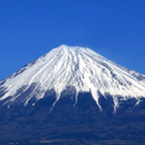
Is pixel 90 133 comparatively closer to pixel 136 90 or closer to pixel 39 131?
pixel 39 131

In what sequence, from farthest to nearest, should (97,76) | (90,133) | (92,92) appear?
(97,76) < (92,92) < (90,133)

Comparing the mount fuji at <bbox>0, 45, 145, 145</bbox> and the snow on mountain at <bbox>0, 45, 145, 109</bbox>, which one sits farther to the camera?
the snow on mountain at <bbox>0, 45, 145, 109</bbox>

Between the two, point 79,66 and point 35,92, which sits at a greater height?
point 79,66

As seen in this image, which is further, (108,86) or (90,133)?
(108,86)

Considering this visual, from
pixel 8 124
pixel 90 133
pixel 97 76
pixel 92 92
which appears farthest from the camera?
pixel 97 76

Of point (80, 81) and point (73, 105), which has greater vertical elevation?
point (80, 81)

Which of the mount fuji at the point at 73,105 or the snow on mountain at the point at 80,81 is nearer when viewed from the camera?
the mount fuji at the point at 73,105

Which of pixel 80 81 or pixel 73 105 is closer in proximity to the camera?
pixel 73 105

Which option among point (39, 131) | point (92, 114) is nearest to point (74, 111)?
point (92, 114)
